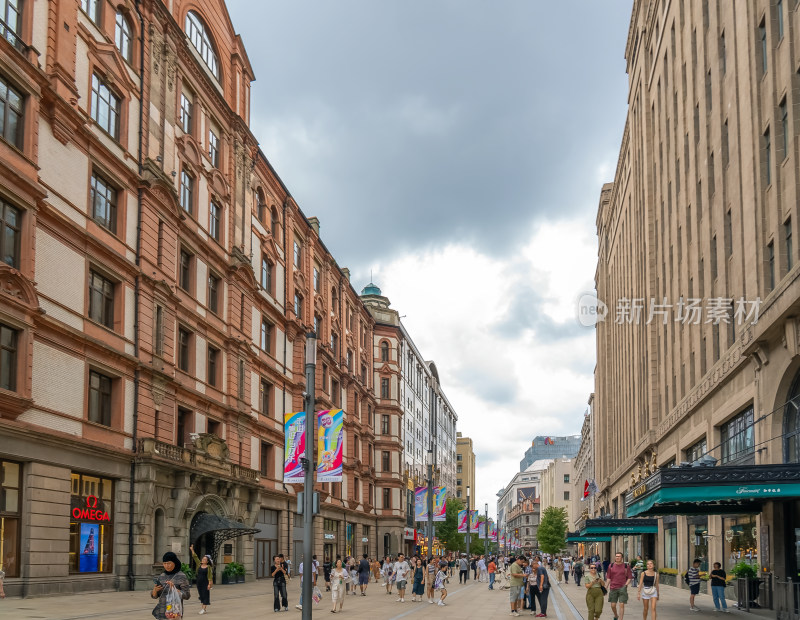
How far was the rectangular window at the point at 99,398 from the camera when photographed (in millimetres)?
31688

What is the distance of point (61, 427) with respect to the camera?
29016mm

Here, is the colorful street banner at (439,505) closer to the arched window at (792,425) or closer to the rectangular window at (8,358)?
the arched window at (792,425)

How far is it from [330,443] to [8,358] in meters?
9.86

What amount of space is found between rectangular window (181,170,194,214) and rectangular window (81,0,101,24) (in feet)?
29.4

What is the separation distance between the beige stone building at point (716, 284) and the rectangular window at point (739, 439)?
0.32 feet

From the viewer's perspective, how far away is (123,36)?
35.6m

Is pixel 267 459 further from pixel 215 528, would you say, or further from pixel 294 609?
pixel 294 609

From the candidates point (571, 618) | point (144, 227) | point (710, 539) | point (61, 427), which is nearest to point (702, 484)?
point (571, 618)

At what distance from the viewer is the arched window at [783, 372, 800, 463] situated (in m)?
24.4

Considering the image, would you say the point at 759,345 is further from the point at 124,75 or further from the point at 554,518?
the point at 554,518

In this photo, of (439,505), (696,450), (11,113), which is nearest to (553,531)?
(439,505)

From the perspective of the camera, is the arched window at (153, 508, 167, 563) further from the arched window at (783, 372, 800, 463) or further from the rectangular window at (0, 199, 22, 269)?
the arched window at (783, 372, 800, 463)

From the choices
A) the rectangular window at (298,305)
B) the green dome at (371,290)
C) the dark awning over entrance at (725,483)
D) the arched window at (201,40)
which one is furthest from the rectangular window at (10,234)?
the green dome at (371,290)

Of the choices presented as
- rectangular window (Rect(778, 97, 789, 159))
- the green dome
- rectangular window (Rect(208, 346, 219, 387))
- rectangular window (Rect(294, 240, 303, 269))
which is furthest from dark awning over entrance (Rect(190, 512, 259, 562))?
the green dome
